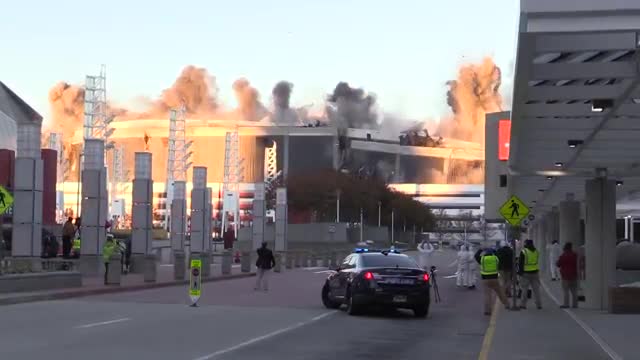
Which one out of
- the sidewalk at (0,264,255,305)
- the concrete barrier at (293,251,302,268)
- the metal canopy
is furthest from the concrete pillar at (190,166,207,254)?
the metal canopy

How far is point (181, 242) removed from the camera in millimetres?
52688

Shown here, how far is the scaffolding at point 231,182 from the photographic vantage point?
108 meters

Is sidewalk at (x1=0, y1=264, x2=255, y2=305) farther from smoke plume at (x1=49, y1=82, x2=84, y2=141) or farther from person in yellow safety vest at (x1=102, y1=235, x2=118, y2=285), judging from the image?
smoke plume at (x1=49, y1=82, x2=84, y2=141)

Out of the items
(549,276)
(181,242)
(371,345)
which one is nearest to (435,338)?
(371,345)

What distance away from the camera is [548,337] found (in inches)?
686

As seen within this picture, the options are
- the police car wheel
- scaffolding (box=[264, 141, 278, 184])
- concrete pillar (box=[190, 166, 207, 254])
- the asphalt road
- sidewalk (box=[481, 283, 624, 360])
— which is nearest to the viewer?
the asphalt road

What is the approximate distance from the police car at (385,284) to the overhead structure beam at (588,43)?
11703 millimetres

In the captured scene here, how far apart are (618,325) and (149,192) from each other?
25669 mm

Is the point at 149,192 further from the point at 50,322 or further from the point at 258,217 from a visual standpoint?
the point at 50,322

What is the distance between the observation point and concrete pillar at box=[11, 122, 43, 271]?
32.4 meters

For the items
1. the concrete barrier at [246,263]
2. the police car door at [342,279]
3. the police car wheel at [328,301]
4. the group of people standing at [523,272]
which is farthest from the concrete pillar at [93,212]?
the group of people standing at [523,272]

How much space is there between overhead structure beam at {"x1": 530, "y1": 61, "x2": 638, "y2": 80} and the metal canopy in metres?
0.01

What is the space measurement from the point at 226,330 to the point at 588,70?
356 inches

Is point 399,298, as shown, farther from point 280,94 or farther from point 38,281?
point 280,94
